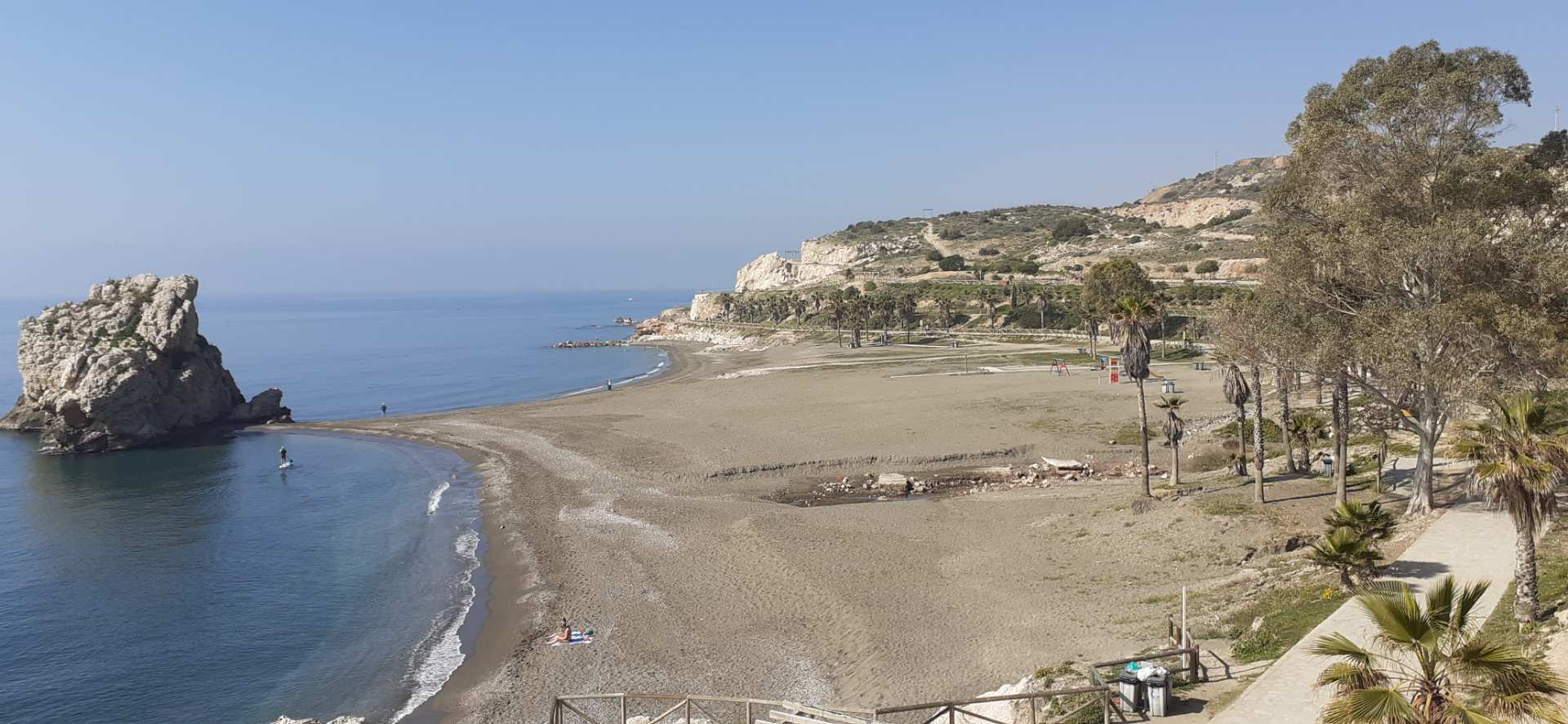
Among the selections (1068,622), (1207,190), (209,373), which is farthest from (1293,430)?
(1207,190)

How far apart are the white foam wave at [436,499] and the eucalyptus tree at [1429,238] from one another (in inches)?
1318

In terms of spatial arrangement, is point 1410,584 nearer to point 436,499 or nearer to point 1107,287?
point 436,499

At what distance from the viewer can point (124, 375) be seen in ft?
191

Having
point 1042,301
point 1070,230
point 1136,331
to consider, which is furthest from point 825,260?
point 1136,331

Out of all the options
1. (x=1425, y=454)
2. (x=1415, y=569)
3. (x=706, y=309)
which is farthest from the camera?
(x=706, y=309)

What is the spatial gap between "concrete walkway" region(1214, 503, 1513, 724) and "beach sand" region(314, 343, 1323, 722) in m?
3.84

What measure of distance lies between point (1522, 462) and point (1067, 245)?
461 ft

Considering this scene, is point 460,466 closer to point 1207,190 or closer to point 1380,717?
point 1380,717

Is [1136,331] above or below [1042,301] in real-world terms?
below

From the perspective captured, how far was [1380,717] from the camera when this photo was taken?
7.93 meters

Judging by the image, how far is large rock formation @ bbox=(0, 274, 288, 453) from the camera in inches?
2254

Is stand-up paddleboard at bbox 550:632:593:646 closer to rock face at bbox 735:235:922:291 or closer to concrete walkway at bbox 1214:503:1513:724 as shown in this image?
concrete walkway at bbox 1214:503:1513:724

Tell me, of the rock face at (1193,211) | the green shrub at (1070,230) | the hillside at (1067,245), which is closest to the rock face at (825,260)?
the hillside at (1067,245)

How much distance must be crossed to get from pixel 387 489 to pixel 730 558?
23.3 m
